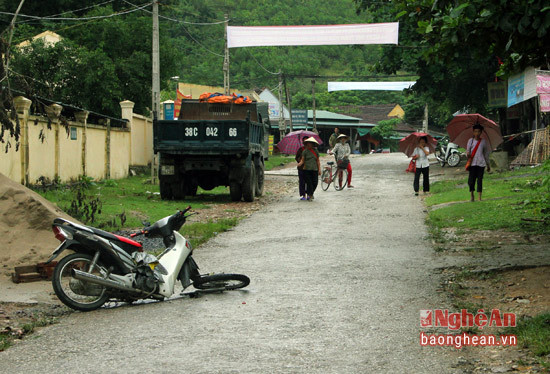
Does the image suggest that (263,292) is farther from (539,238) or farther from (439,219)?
(439,219)

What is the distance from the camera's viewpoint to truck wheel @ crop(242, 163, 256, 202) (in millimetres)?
18297

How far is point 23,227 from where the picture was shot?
9539 millimetres

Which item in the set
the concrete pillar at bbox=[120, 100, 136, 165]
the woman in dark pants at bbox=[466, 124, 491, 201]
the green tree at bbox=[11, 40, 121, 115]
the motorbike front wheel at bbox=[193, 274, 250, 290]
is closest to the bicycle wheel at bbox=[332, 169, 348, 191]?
the woman in dark pants at bbox=[466, 124, 491, 201]

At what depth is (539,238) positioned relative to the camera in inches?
426

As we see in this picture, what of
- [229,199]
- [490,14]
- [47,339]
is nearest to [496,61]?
[229,199]

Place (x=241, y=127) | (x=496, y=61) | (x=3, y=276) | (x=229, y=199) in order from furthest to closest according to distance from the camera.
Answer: (x=496, y=61) → (x=229, y=199) → (x=241, y=127) → (x=3, y=276)

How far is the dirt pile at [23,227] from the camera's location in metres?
9.30

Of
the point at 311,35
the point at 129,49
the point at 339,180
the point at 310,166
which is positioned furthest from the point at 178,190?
the point at 129,49

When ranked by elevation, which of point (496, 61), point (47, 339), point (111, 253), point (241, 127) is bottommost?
point (47, 339)

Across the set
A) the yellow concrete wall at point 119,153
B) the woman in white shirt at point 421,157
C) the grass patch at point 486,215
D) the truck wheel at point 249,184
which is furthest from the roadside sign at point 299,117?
the grass patch at point 486,215

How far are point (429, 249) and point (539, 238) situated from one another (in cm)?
168

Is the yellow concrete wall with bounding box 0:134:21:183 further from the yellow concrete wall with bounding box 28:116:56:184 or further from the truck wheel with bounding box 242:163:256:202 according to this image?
the truck wheel with bounding box 242:163:256:202

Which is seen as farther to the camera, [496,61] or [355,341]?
[496,61]

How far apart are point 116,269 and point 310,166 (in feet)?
39.3
